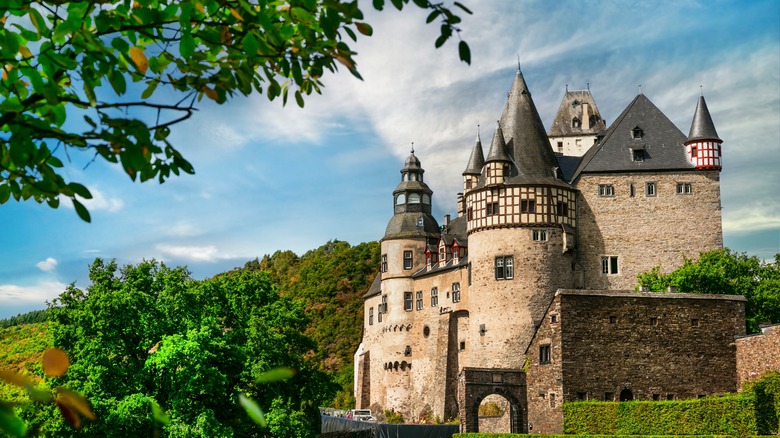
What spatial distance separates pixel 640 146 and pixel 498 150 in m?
8.36

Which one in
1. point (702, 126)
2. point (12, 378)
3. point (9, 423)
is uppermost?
point (702, 126)

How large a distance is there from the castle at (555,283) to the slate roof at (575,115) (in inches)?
352

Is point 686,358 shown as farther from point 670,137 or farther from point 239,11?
point 239,11

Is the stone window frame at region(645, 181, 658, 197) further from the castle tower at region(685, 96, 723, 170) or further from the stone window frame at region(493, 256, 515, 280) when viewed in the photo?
the stone window frame at region(493, 256, 515, 280)

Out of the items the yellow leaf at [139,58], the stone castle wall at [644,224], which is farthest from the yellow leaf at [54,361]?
the stone castle wall at [644,224]

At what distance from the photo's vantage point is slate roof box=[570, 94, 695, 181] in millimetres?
54062

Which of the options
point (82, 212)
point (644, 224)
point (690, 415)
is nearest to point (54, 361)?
point (82, 212)

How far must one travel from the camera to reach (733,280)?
162 feet

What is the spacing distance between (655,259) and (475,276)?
1004cm

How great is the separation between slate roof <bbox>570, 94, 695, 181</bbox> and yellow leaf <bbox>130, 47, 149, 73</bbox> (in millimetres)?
49436

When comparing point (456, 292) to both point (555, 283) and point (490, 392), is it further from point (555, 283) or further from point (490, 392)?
point (490, 392)

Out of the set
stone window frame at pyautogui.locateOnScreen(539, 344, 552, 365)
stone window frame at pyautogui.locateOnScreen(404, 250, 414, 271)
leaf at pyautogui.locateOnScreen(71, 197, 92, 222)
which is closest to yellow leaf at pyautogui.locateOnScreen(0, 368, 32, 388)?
leaf at pyautogui.locateOnScreen(71, 197, 92, 222)

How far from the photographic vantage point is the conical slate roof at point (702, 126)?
53938 millimetres

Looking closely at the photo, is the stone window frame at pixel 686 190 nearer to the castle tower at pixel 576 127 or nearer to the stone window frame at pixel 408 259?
the castle tower at pixel 576 127
